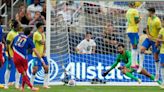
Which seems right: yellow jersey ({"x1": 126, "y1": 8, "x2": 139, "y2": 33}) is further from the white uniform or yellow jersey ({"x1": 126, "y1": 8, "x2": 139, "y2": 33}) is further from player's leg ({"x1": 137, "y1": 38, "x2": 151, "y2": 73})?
the white uniform

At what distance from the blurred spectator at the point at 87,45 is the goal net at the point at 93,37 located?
187 mm

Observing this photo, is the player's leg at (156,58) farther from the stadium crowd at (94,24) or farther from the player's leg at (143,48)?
the stadium crowd at (94,24)

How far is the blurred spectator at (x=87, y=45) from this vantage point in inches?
949

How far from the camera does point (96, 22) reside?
25.0 meters

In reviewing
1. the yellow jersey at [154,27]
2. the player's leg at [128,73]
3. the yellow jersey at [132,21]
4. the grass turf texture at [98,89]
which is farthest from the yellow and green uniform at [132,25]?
the grass turf texture at [98,89]

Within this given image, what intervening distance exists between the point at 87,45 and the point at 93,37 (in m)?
0.64

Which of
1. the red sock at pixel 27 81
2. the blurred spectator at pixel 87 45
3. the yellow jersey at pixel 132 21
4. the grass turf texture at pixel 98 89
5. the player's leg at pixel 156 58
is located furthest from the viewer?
the blurred spectator at pixel 87 45

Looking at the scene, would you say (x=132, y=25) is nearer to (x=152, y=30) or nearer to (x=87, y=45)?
(x=152, y=30)

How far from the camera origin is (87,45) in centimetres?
2420

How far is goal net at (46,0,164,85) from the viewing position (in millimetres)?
23203

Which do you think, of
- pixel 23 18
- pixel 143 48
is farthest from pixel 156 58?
pixel 23 18

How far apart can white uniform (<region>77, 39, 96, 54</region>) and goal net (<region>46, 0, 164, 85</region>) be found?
195 millimetres

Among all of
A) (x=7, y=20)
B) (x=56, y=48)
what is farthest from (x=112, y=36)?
(x=7, y=20)

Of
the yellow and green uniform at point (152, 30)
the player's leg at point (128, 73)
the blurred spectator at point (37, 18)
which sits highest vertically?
the blurred spectator at point (37, 18)
